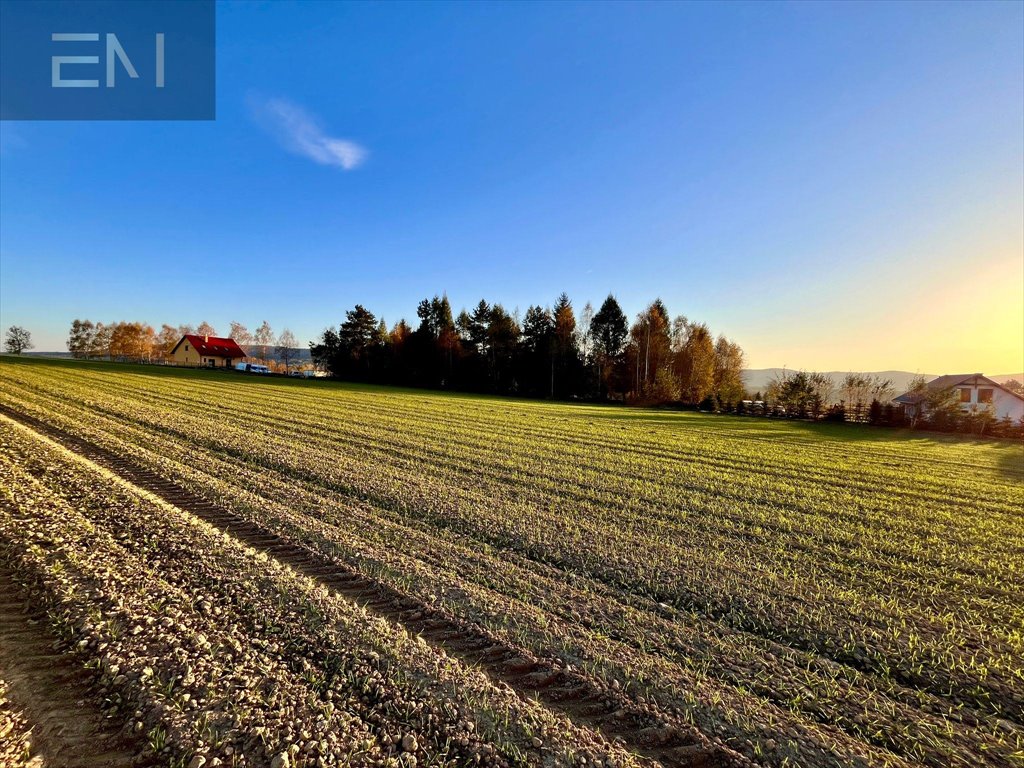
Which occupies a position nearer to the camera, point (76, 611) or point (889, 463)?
point (76, 611)

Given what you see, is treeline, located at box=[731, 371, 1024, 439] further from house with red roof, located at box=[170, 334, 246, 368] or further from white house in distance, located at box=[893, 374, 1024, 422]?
house with red roof, located at box=[170, 334, 246, 368]

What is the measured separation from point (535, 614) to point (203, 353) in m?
91.8

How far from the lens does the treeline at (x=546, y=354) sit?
161 feet

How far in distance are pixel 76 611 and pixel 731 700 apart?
5892 millimetres

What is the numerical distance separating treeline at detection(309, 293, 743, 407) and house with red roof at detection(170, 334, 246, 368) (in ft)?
93.8

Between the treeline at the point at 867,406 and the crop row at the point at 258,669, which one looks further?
the treeline at the point at 867,406

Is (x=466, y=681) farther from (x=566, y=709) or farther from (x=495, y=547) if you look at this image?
(x=495, y=547)

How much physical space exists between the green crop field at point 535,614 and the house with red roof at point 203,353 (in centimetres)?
7987

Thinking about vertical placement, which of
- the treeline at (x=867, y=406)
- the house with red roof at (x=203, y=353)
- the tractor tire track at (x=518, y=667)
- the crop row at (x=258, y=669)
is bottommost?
the tractor tire track at (x=518, y=667)

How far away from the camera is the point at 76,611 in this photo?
3.99m

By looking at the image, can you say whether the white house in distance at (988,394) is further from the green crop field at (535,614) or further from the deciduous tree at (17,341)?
the deciduous tree at (17,341)

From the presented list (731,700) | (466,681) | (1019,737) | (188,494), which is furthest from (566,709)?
(188,494)

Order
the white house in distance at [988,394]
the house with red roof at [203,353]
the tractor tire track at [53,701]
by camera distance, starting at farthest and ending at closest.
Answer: the house with red roof at [203,353] < the white house in distance at [988,394] < the tractor tire track at [53,701]

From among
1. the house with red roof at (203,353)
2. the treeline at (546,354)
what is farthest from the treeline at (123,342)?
the treeline at (546,354)
